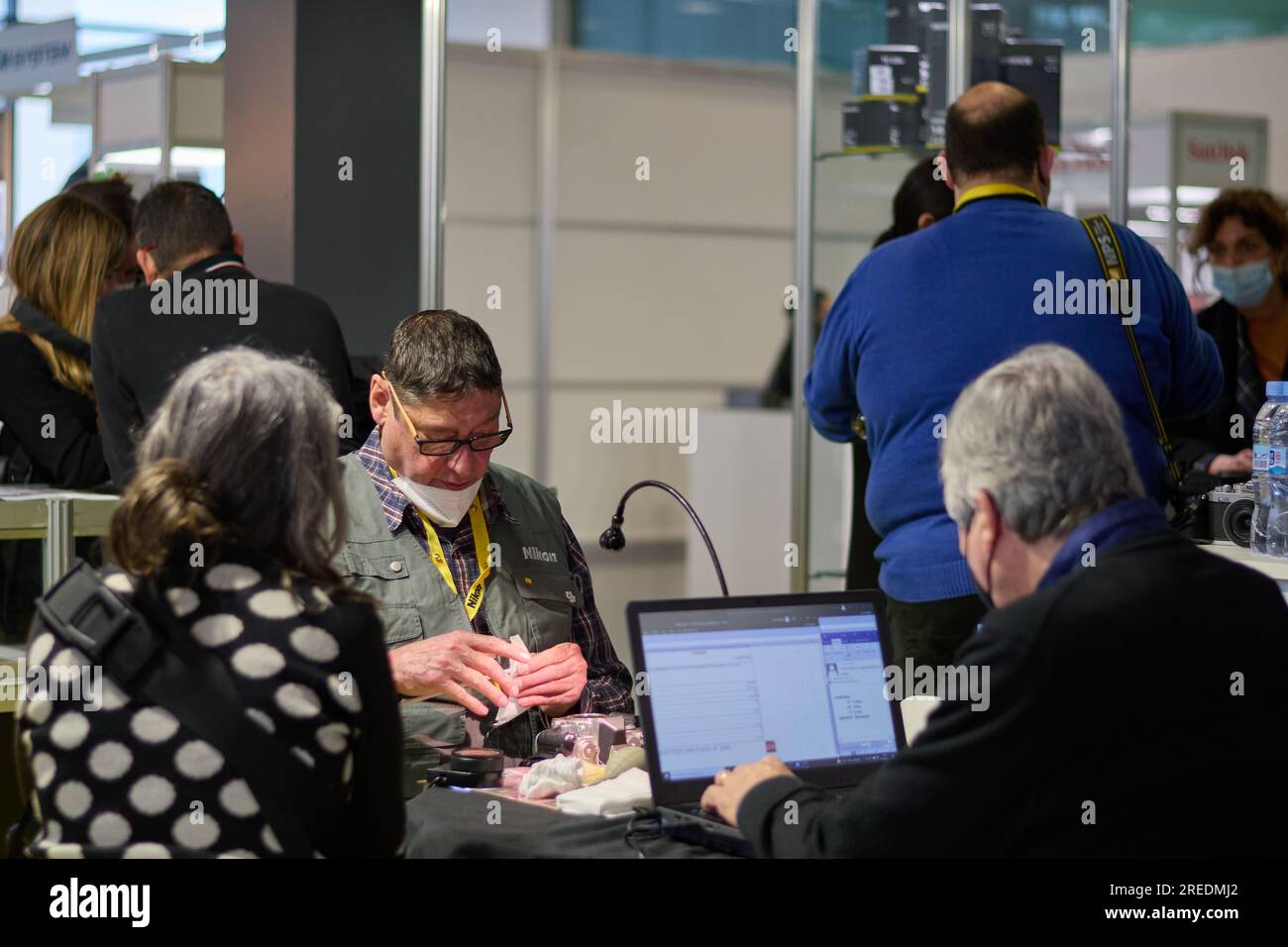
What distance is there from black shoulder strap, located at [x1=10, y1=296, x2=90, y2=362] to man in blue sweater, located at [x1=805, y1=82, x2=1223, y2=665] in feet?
6.10

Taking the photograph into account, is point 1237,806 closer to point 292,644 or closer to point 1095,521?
point 1095,521

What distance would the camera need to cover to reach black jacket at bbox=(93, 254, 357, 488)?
3.49m

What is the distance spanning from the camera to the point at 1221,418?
412 cm

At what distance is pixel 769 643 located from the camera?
203 cm

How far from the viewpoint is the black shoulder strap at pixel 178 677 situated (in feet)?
5.48

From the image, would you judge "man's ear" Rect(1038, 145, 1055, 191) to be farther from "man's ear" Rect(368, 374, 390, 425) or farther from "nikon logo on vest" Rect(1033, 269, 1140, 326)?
"man's ear" Rect(368, 374, 390, 425)

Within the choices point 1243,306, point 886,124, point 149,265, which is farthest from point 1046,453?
point 886,124

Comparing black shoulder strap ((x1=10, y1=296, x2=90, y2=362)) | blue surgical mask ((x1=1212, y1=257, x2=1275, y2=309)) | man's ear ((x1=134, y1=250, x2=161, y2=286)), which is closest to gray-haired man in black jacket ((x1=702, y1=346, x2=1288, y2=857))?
man's ear ((x1=134, y1=250, x2=161, y2=286))

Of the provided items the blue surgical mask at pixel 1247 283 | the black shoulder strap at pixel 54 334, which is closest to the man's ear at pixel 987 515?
the black shoulder strap at pixel 54 334

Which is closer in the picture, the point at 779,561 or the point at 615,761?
Result: the point at 615,761

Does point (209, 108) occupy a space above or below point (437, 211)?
above

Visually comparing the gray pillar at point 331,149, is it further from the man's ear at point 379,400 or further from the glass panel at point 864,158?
the man's ear at point 379,400
